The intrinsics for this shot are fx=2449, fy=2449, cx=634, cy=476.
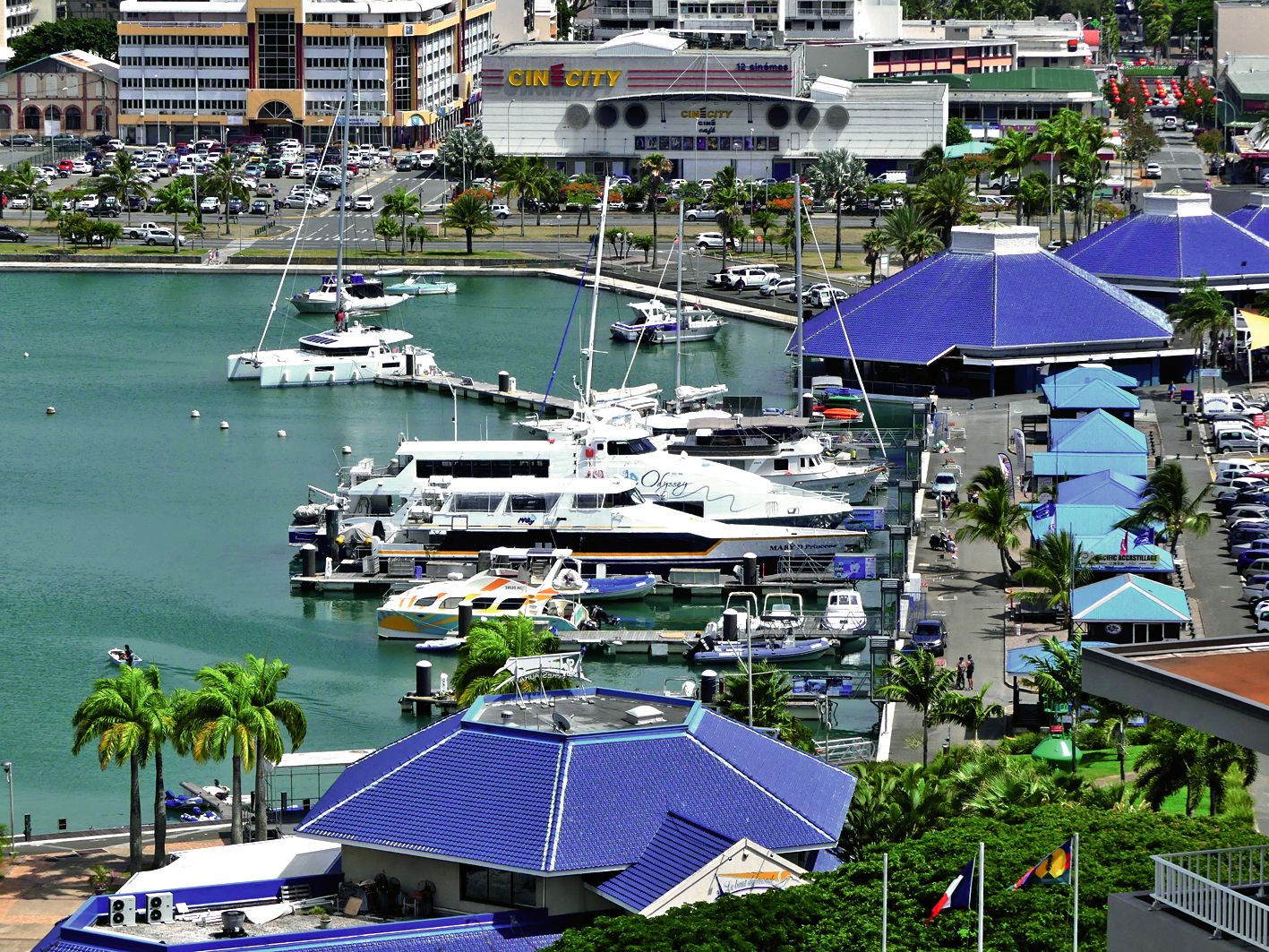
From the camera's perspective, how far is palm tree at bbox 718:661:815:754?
50906mm

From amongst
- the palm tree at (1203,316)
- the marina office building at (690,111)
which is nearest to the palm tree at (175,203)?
the marina office building at (690,111)

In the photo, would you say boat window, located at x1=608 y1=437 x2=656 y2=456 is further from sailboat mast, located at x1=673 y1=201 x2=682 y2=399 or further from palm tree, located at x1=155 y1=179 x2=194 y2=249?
palm tree, located at x1=155 y1=179 x2=194 y2=249

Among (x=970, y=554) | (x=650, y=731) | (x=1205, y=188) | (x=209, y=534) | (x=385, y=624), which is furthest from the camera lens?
(x=1205, y=188)

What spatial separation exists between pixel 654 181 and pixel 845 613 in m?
84.2

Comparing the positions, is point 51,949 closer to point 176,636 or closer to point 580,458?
point 176,636

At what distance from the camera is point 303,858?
4188cm

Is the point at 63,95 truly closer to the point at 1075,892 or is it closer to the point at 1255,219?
the point at 1255,219

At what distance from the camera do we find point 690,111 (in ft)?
576

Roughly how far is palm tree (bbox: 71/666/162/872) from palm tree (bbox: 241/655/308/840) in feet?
6.74

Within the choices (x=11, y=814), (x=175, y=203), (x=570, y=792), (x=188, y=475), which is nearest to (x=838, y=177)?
(x=175, y=203)

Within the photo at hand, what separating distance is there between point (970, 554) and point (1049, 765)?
1034 inches

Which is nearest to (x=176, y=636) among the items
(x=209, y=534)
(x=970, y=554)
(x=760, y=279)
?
(x=209, y=534)

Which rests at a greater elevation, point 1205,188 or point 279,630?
point 1205,188

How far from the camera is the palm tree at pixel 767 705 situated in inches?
2004
